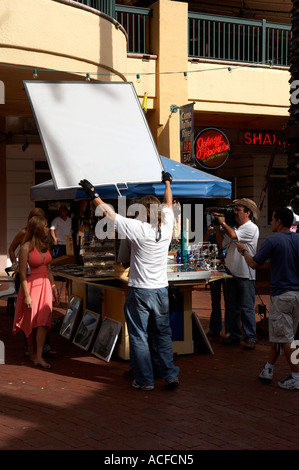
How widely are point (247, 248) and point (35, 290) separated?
9.37 ft

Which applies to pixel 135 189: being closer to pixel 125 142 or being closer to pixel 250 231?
pixel 125 142

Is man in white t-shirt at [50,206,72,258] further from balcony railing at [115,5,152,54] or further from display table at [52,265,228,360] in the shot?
display table at [52,265,228,360]

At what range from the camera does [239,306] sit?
28.9 feet

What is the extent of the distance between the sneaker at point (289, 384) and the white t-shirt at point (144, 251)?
5.24 ft

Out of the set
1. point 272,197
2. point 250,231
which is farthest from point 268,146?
point 250,231

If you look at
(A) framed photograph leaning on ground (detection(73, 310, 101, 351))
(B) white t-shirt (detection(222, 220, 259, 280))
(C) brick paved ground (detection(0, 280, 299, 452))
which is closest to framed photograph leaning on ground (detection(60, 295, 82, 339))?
(A) framed photograph leaning on ground (detection(73, 310, 101, 351))

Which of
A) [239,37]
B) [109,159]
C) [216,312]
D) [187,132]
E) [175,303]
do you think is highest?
[239,37]

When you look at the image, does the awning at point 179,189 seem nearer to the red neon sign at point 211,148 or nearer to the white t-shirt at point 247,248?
the white t-shirt at point 247,248

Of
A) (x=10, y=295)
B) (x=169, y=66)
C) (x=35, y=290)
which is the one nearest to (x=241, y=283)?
(x=35, y=290)

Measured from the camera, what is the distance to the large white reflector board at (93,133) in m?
7.45

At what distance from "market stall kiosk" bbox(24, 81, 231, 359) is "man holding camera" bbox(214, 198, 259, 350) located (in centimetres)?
45

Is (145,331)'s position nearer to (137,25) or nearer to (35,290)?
(35,290)

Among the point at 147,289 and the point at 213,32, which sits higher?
the point at 213,32

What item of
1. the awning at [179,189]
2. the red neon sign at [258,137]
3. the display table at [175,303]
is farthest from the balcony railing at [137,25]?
the display table at [175,303]
